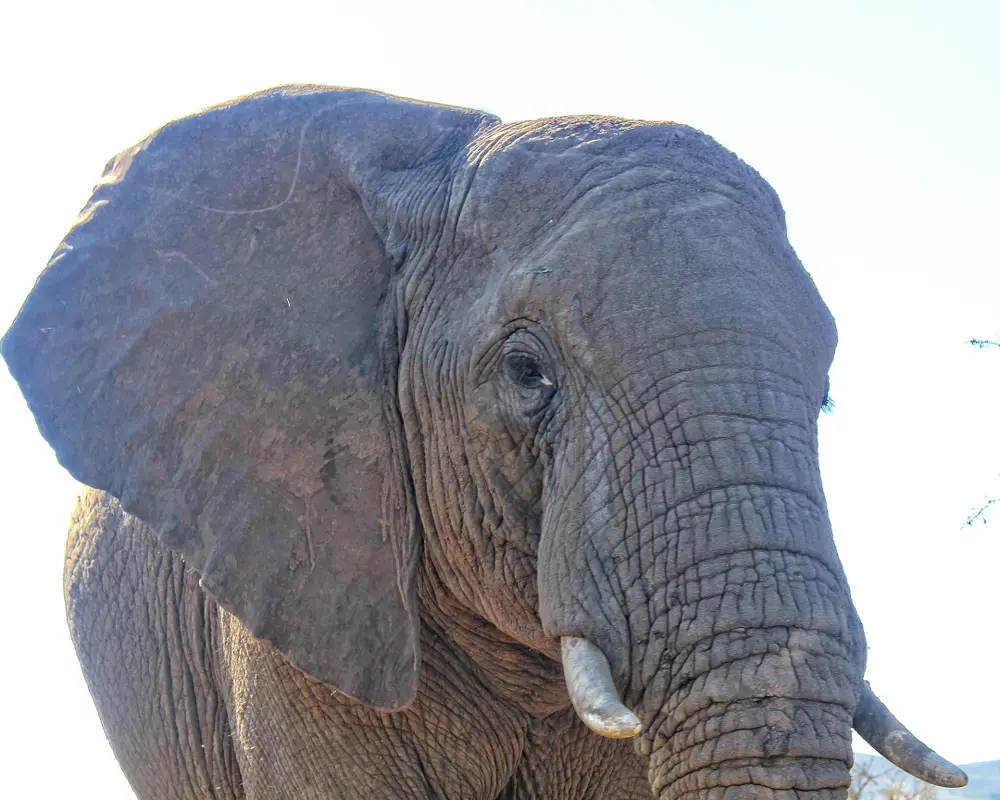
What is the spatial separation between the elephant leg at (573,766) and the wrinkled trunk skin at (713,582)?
121 centimetres

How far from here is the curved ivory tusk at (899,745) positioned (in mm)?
3340

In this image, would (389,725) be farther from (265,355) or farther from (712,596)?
(712,596)

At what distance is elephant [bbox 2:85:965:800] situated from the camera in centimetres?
339

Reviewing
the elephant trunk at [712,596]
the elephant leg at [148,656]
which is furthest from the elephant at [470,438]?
the elephant leg at [148,656]

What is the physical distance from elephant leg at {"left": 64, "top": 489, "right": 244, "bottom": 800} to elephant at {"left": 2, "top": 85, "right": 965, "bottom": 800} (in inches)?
8.4

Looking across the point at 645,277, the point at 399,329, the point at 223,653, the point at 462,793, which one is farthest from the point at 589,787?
the point at 645,277

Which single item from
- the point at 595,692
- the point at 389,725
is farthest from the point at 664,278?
the point at 389,725

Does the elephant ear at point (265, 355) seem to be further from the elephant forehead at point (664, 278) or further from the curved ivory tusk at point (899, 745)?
the curved ivory tusk at point (899, 745)

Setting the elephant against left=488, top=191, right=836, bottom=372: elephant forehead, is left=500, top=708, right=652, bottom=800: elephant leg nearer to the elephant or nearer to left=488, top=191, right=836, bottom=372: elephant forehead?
the elephant

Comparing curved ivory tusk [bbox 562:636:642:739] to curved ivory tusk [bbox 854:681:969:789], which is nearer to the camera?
curved ivory tusk [bbox 562:636:642:739]

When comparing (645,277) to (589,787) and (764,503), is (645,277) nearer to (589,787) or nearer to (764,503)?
(764,503)

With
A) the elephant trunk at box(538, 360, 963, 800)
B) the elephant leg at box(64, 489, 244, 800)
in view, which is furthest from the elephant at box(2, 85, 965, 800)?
the elephant leg at box(64, 489, 244, 800)

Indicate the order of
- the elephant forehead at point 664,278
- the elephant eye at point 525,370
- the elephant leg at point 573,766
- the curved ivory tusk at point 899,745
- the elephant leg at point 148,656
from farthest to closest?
the elephant leg at point 148,656 < the elephant leg at point 573,766 < the elephant eye at point 525,370 < the elephant forehead at point 664,278 < the curved ivory tusk at point 899,745

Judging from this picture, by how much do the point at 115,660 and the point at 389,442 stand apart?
2341 millimetres
